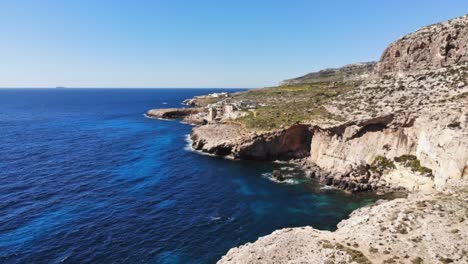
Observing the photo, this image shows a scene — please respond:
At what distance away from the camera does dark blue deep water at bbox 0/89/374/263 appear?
41.8 meters

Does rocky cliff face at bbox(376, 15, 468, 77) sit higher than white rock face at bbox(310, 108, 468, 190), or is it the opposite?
rocky cliff face at bbox(376, 15, 468, 77)

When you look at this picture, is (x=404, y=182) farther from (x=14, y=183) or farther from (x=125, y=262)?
(x=14, y=183)

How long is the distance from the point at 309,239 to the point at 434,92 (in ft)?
156

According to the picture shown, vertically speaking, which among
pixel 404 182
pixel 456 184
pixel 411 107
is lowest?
pixel 404 182

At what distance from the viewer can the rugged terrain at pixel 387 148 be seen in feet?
107

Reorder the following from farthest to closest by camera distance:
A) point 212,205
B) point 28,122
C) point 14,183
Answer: point 28,122, point 14,183, point 212,205

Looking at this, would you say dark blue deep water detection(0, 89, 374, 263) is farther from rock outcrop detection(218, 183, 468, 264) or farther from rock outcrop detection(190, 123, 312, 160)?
rock outcrop detection(218, 183, 468, 264)

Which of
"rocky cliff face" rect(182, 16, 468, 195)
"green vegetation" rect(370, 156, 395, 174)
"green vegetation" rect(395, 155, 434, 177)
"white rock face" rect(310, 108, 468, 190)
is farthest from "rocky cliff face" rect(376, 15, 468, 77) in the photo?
"green vegetation" rect(370, 156, 395, 174)

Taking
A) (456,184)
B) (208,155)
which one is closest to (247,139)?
(208,155)

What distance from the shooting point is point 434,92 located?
66.6 metres

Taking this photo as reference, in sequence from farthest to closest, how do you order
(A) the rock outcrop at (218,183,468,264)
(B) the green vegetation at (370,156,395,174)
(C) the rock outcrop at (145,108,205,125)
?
(C) the rock outcrop at (145,108,205,125) < (B) the green vegetation at (370,156,395,174) < (A) the rock outcrop at (218,183,468,264)

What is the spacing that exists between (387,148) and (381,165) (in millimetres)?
3590

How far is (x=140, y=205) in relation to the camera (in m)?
54.9

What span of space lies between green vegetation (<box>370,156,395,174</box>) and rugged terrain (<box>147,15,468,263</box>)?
0.60ft
